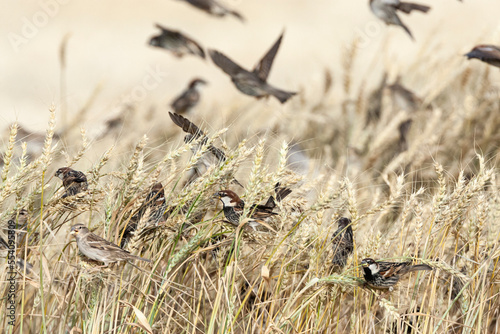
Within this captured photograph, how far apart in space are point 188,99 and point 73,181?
3435 mm

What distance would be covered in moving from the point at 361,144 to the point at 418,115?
558 millimetres

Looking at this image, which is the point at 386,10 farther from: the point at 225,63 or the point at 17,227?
the point at 17,227

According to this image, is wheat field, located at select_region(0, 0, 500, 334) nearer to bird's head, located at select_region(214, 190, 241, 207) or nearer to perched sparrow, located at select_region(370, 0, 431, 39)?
bird's head, located at select_region(214, 190, 241, 207)

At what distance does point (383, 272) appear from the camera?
159 cm

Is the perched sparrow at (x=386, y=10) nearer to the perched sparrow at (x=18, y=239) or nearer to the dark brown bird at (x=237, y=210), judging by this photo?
the dark brown bird at (x=237, y=210)

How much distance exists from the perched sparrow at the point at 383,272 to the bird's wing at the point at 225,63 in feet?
6.02

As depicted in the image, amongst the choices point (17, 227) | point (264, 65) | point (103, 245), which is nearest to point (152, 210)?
point (103, 245)

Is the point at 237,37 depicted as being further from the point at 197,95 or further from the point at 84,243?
the point at 84,243

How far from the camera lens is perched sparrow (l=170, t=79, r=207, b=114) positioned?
5086 mm

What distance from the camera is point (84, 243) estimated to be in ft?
5.18

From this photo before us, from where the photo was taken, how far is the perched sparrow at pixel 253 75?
323cm

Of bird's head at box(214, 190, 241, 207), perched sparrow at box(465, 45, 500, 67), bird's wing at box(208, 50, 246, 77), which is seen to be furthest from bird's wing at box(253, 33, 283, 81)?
bird's head at box(214, 190, 241, 207)

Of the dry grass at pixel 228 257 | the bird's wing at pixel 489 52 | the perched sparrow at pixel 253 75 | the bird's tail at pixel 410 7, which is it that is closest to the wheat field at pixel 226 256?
the dry grass at pixel 228 257

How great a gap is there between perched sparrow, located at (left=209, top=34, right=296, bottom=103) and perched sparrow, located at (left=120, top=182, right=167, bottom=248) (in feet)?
5.12
